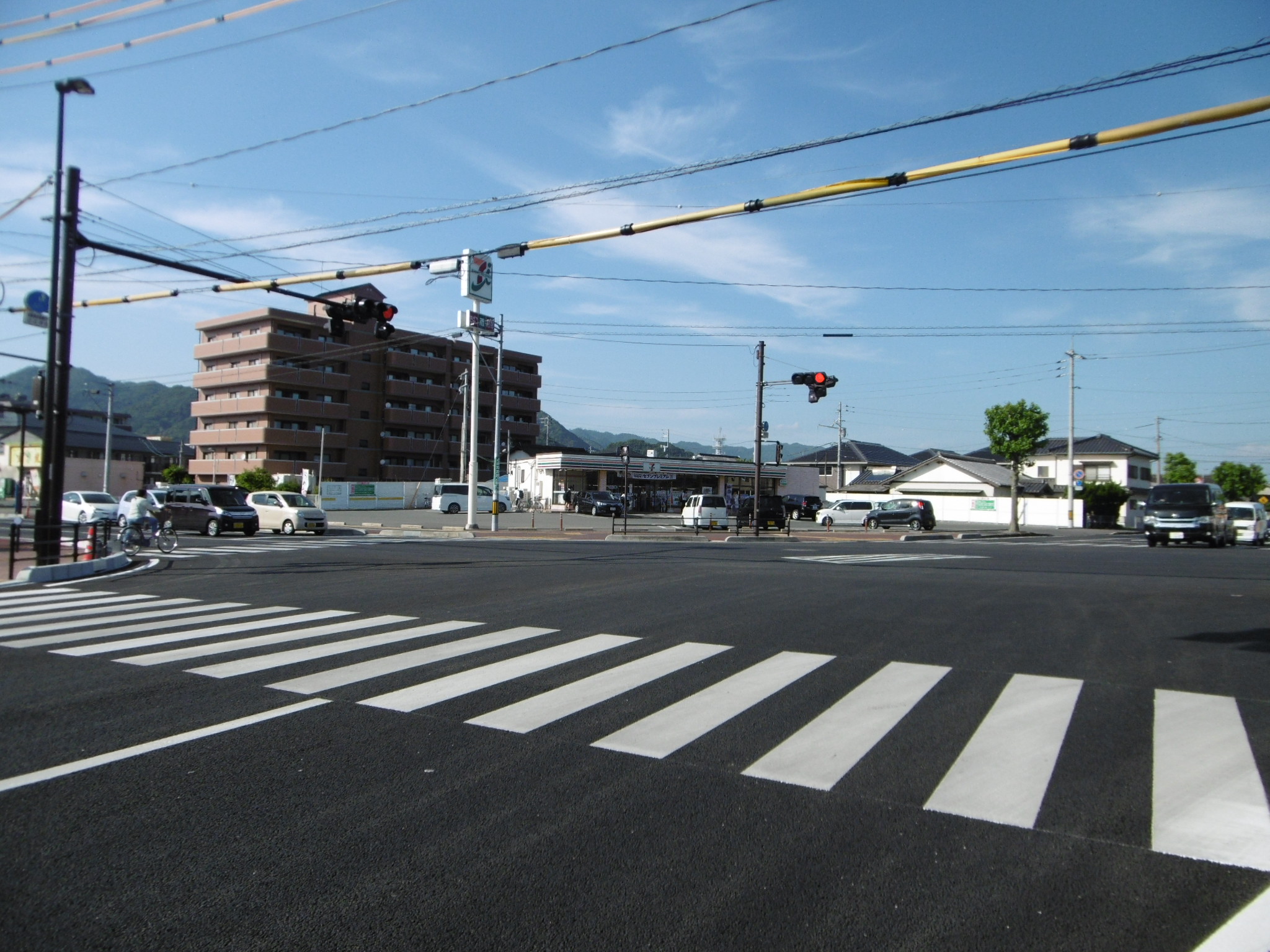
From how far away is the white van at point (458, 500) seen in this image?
4744 cm

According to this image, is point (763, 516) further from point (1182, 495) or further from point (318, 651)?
point (318, 651)

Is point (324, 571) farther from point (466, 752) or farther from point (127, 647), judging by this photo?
point (466, 752)

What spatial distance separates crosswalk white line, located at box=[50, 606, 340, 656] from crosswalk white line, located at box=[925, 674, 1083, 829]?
24.2ft

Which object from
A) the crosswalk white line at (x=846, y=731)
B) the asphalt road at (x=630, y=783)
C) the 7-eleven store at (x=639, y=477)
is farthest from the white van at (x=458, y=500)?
the crosswalk white line at (x=846, y=731)

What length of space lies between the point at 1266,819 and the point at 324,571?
14.5 metres

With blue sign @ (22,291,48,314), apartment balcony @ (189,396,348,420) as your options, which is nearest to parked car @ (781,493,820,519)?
apartment balcony @ (189,396,348,420)

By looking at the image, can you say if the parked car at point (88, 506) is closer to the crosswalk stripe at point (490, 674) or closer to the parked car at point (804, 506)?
the crosswalk stripe at point (490, 674)

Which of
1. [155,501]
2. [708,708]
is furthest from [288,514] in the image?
[708,708]

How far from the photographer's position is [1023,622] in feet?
32.4

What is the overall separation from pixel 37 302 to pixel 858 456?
258 feet

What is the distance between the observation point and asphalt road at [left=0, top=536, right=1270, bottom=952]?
3.08m

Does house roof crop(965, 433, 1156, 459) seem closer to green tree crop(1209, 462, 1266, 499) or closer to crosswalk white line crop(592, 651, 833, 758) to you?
green tree crop(1209, 462, 1266, 499)

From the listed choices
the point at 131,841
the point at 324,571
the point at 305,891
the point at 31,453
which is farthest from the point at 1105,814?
the point at 31,453

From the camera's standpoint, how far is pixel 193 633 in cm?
862
